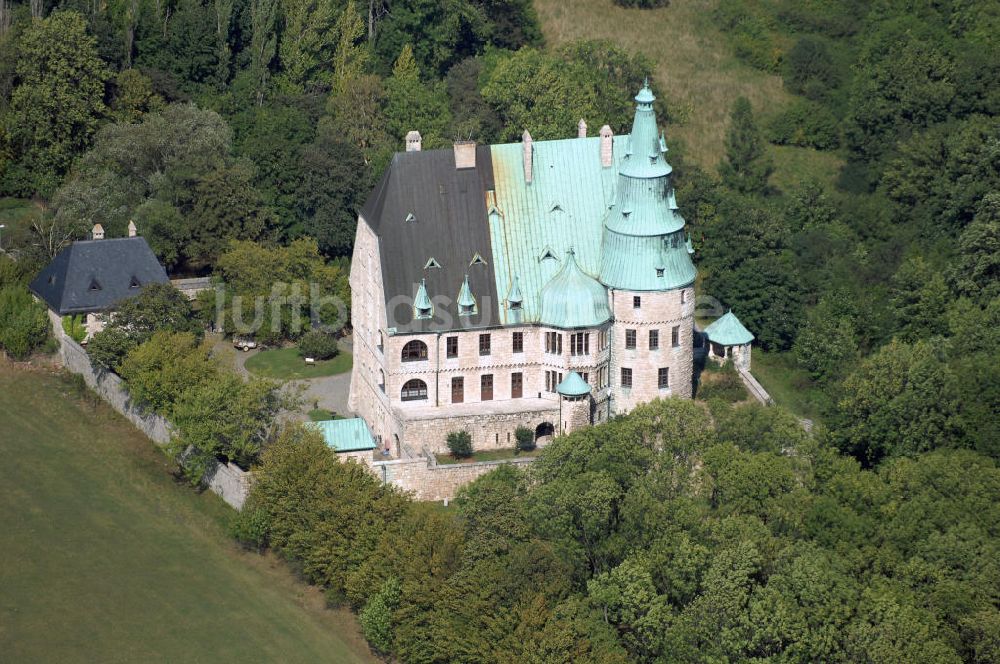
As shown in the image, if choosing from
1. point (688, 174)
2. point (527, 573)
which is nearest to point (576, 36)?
point (688, 174)

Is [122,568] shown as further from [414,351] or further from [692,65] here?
[692,65]

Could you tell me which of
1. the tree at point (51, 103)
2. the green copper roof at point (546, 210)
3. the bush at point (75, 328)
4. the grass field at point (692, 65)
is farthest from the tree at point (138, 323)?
the grass field at point (692, 65)

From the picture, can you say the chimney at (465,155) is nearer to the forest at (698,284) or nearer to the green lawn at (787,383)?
the forest at (698,284)

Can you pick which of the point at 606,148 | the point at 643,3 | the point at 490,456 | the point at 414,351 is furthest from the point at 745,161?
the point at 490,456

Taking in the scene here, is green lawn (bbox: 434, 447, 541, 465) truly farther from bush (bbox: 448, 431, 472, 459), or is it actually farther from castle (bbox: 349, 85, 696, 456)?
castle (bbox: 349, 85, 696, 456)

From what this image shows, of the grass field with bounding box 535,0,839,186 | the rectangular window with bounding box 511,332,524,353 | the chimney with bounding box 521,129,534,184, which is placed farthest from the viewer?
the grass field with bounding box 535,0,839,186

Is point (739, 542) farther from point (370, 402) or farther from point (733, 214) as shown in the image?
point (733, 214)

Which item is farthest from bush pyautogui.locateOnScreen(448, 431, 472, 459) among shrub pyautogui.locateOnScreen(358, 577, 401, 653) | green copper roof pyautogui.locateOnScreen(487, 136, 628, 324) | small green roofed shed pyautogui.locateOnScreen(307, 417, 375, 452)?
shrub pyautogui.locateOnScreen(358, 577, 401, 653)

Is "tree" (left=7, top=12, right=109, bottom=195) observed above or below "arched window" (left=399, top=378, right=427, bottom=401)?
above
